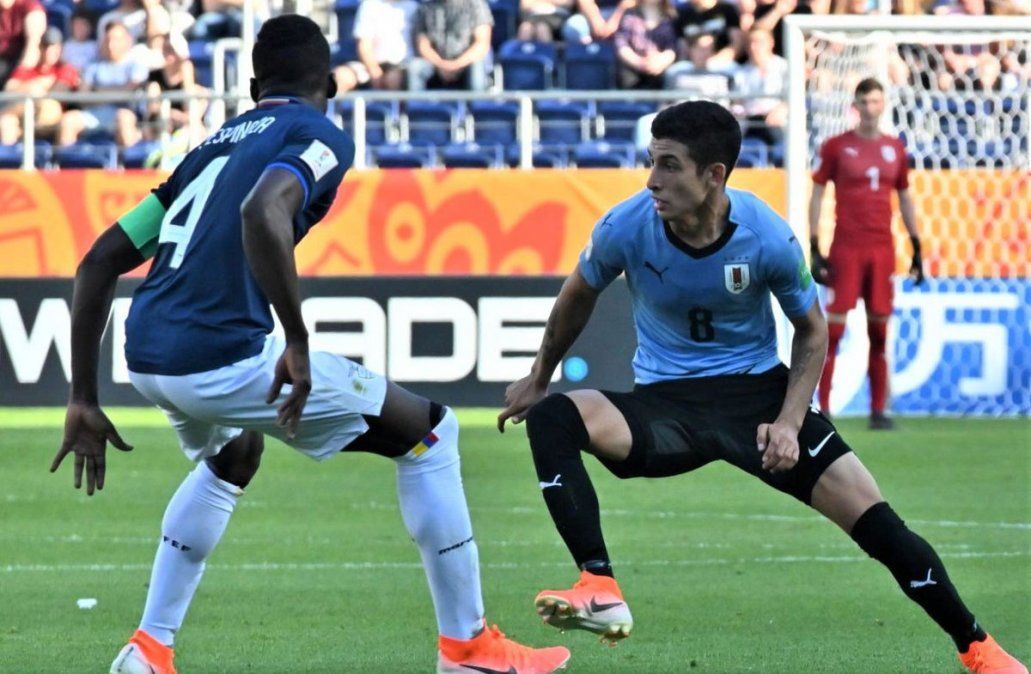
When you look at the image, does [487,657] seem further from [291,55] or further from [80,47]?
[80,47]

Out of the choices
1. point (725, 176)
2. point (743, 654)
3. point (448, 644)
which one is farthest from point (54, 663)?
point (725, 176)

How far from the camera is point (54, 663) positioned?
6.23m

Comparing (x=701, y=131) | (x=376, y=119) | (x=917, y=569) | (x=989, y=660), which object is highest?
(x=701, y=131)

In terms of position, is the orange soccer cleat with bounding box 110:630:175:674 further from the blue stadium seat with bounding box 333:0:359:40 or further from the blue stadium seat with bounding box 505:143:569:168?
the blue stadium seat with bounding box 333:0:359:40

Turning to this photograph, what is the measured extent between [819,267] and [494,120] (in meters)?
4.09

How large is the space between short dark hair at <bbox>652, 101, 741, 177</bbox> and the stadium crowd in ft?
35.2

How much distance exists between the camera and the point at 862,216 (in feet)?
46.8

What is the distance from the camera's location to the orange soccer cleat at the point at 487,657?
5.73 meters

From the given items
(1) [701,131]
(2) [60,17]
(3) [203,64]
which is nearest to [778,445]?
(1) [701,131]

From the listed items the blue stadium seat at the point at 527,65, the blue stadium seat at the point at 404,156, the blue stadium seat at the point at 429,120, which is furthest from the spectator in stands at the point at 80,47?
the blue stadium seat at the point at 527,65

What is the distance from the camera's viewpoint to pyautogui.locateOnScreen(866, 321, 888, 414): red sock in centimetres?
1440

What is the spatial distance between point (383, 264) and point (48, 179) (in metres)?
2.71

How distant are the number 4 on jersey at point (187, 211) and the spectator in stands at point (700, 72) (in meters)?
11.5

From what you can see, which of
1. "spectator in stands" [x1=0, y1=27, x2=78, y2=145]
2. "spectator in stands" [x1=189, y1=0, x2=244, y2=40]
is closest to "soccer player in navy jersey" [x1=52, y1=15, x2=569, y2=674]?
"spectator in stands" [x1=0, y1=27, x2=78, y2=145]
